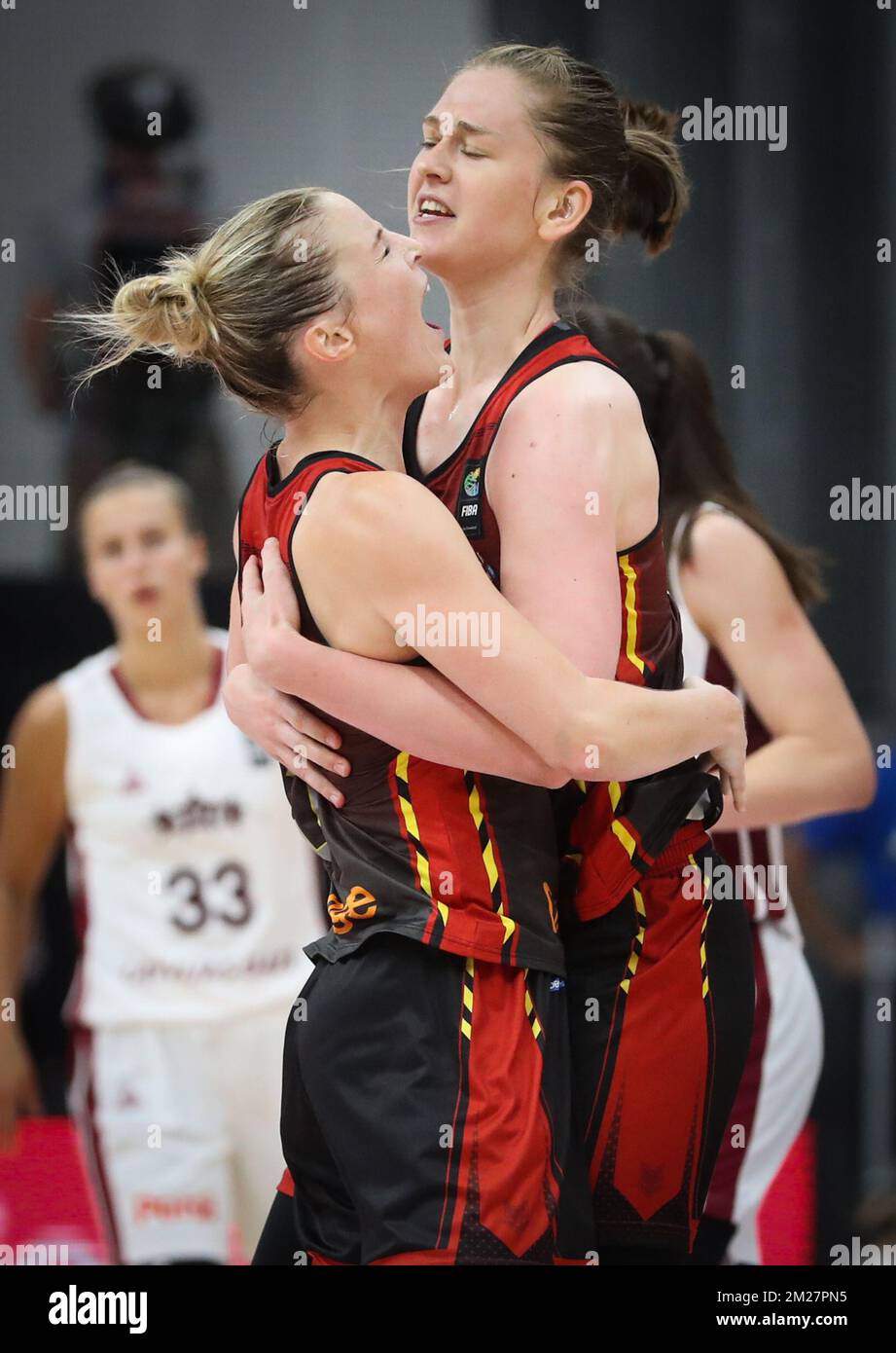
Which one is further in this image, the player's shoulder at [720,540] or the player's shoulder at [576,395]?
the player's shoulder at [720,540]

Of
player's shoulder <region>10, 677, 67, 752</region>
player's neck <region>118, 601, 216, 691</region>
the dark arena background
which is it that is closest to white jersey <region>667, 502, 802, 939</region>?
the dark arena background

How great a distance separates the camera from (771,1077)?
2637 mm

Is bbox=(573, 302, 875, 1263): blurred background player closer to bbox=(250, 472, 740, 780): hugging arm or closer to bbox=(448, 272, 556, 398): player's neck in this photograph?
bbox=(448, 272, 556, 398): player's neck

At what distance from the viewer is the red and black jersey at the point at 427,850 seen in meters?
1.60

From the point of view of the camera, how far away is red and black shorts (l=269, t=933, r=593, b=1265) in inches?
61.4

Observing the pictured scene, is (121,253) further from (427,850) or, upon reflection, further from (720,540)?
(427,850)

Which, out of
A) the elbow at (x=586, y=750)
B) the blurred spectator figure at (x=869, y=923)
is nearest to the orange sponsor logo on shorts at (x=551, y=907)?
the elbow at (x=586, y=750)

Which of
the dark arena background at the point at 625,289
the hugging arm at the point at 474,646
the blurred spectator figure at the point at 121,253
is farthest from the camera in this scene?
the blurred spectator figure at the point at 121,253

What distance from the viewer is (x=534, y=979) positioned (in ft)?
5.36

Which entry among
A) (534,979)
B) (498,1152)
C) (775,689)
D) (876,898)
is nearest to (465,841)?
(534,979)

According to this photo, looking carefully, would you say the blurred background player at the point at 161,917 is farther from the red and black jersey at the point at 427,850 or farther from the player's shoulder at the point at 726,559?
the red and black jersey at the point at 427,850

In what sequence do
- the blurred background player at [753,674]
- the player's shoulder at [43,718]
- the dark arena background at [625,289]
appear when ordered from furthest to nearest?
1. the player's shoulder at [43,718]
2. the dark arena background at [625,289]
3. the blurred background player at [753,674]

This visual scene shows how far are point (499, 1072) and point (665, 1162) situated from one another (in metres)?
0.31

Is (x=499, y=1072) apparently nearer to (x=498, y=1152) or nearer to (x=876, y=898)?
(x=498, y=1152)
